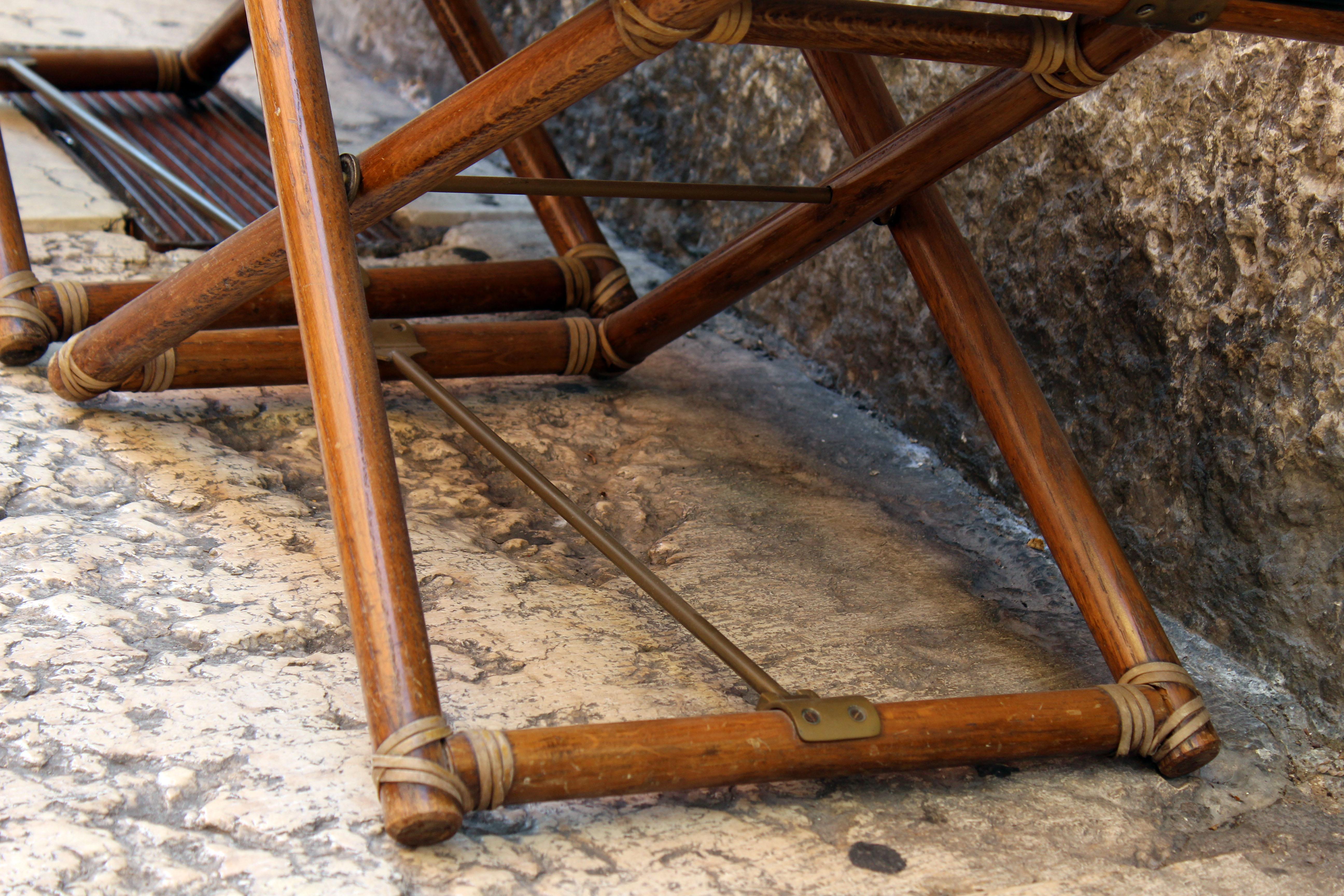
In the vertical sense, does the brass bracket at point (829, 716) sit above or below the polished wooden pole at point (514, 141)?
below

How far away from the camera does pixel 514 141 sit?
231cm

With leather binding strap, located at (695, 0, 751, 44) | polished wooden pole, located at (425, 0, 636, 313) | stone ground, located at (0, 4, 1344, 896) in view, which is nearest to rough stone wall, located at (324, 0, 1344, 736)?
stone ground, located at (0, 4, 1344, 896)

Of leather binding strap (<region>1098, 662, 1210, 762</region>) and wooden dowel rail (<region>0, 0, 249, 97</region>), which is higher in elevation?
wooden dowel rail (<region>0, 0, 249, 97</region>)

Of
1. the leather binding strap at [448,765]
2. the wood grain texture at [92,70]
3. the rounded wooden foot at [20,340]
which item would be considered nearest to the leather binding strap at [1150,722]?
the leather binding strap at [448,765]

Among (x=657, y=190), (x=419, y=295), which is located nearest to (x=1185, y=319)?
(x=657, y=190)

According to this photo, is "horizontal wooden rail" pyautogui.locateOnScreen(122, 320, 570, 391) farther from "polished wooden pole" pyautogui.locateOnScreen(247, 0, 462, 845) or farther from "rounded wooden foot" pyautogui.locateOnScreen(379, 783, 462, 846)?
"rounded wooden foot" pyautogui.locateOnScreen(379, 783, 462, 846)

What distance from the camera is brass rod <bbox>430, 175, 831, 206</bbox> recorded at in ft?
5.66

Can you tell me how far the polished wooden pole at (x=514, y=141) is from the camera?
236 cm

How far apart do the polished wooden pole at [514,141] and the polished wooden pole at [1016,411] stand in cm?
63

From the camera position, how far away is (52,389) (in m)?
1.94

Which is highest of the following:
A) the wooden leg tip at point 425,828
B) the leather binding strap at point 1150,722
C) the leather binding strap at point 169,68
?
the leather binding strap at point 169,68

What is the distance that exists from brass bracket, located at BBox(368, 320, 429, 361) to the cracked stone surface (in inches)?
6.5

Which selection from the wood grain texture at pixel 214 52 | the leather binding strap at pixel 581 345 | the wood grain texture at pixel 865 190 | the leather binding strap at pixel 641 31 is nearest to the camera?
the leather binding strap at pixel 641 31

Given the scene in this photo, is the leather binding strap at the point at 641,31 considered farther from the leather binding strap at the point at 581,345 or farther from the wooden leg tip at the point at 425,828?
the leather binding strap at the point at 581,345
